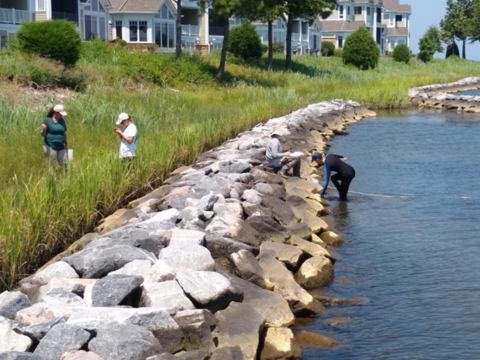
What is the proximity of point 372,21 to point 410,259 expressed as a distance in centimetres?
8989

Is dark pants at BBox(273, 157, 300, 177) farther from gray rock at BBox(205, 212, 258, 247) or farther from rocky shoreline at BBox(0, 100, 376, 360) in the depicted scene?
gray rock at BBox(205, 212, 258, 247)

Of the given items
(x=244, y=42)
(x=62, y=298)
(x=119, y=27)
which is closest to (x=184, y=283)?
(x=62, y=298)

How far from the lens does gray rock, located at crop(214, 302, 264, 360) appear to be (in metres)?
7.53

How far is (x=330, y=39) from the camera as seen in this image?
95.2 m

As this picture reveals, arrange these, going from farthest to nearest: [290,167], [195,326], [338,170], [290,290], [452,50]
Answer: [452,50], [290,167], [338,170], [290,290], [195,326]

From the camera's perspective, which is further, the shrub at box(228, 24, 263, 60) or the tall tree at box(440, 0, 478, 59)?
the tall tree at box(440, 0, 478, 59)

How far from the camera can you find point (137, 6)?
57.9 metres

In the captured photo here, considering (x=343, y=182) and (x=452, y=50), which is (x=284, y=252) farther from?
(x=452, y=50)

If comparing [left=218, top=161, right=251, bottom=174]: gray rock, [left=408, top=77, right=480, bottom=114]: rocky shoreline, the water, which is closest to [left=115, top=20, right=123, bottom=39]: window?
[left=408, top=77, right=480, bottom=114]: rocky shoreline

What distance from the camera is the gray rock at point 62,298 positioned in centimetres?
724

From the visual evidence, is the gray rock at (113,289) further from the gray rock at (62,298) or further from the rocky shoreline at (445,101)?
the rocky shoreline at (445,101)

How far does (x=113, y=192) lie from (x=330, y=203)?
583 centimetres

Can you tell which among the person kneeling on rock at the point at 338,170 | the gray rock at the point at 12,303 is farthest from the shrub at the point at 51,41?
the gray rock at the point at 12,303

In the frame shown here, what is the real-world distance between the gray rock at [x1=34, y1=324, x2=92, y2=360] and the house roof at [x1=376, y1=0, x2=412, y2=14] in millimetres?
109502
